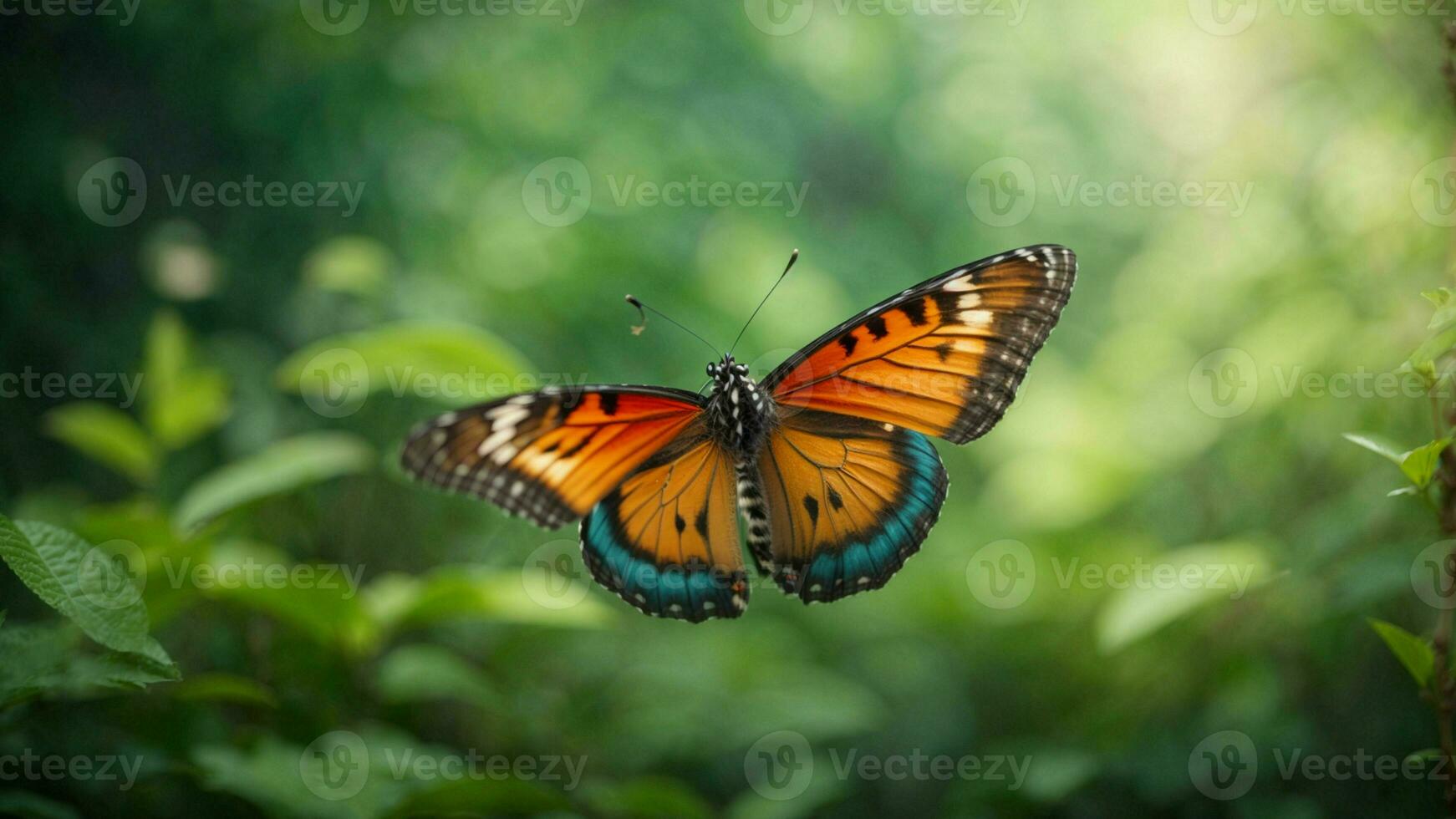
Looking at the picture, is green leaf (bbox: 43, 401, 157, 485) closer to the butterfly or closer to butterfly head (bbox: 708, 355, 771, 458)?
the butterfly

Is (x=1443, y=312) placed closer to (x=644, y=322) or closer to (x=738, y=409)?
(x=738, y=409)

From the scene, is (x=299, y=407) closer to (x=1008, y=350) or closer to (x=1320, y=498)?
(x=1008, y=350)

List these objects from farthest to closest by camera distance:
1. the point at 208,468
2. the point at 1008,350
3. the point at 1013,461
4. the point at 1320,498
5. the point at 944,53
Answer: the point at 944,53
the point at 208,468
the point at 1013,461
the point at 1320,498
the point at 1008,350

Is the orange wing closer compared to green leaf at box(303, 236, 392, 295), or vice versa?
the orange wing

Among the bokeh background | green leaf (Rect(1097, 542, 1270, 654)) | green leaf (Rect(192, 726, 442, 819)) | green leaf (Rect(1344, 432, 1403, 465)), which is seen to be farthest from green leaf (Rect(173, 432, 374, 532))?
green leaf (Rect(1344, 432, 1403, 465))

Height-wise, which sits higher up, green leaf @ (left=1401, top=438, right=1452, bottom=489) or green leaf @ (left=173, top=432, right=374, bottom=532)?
green leaf @ (left=173, top=432, right=374, bottom=532)

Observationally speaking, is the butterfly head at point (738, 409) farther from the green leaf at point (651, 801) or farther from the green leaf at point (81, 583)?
the green leaf at point (81, 583)

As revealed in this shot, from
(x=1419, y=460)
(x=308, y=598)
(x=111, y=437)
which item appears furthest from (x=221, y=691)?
(x=1419, y=460)

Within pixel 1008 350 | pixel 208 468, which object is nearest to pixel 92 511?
pixel 208 468
